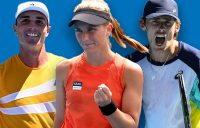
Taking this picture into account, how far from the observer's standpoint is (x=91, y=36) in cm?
286

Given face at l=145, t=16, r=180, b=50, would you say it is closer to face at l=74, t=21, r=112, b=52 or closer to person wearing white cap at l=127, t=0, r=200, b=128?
person wearing white cap at l=127, t=0, r=200, b=128

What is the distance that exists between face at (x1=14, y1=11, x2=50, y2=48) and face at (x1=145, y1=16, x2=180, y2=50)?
0.84 meters

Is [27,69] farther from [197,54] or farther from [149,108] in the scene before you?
[197,54]

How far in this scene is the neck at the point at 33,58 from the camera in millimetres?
3844

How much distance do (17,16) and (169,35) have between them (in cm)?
122

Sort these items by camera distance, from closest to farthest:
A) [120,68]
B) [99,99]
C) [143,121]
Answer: [99,99] < [120,68] < [143,121]

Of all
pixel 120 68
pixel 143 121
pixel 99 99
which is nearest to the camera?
pixel 99 99

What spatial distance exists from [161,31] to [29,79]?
110cm

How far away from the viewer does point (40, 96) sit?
374cm

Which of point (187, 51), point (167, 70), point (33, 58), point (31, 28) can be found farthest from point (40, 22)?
point (187, 51)

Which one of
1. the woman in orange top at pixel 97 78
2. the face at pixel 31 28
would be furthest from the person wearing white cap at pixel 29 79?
the woman in orange top at pixel 97 78

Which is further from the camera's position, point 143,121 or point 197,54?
point 143,121

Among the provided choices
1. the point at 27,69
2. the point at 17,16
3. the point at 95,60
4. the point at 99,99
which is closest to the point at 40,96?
the point at 27,69

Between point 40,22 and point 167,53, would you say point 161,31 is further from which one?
point 40,22
